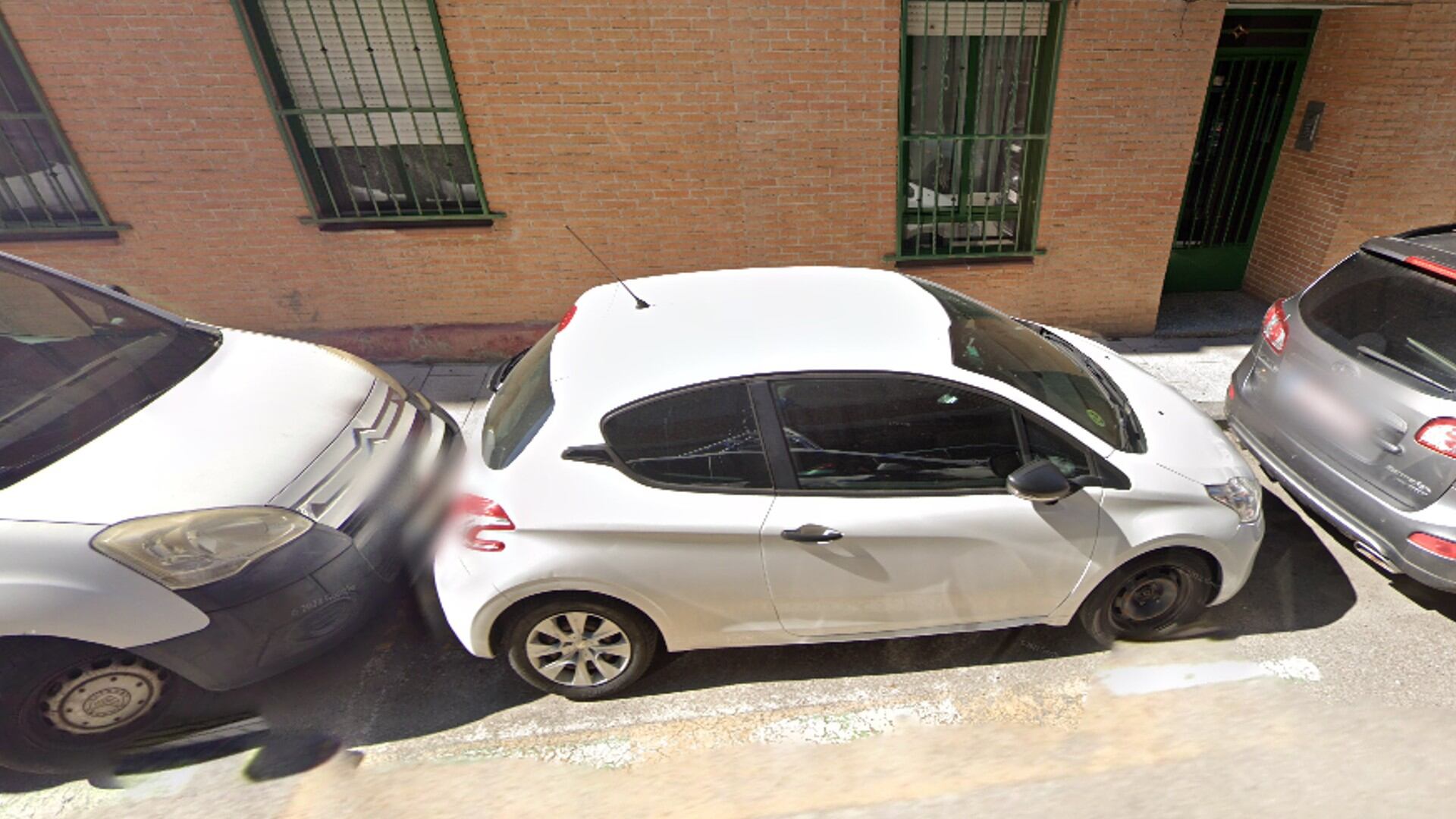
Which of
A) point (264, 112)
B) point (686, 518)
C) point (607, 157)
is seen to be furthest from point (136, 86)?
point (686, 518)

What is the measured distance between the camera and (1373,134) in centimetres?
503

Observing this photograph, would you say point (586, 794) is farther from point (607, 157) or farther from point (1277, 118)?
point (1277, 118)

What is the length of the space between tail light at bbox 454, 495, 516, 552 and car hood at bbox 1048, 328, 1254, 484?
98.2 inches

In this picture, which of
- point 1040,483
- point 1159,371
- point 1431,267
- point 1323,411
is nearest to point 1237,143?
point 1159,371

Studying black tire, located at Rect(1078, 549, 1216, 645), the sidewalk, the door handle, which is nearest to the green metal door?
the sidewalk

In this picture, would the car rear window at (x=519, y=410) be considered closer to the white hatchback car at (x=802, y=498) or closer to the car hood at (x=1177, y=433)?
the white hatchback car at (x=802, y=498)

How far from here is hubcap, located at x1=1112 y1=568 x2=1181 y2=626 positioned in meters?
2.68

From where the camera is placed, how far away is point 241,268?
204 inches

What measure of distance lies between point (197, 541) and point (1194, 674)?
3.91 m

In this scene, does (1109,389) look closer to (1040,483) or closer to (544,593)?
(1040,483)

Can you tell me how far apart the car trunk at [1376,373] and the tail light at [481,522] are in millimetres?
3644

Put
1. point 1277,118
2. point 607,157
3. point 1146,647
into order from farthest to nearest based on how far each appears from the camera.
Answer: point 1277,118 → point 607,157 → point 1146,647

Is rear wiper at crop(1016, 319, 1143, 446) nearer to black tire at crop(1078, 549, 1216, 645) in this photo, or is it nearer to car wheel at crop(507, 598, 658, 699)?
black tire at crop(1078, 549, 1216, 645)

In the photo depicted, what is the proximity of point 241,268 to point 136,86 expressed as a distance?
4.40ft
